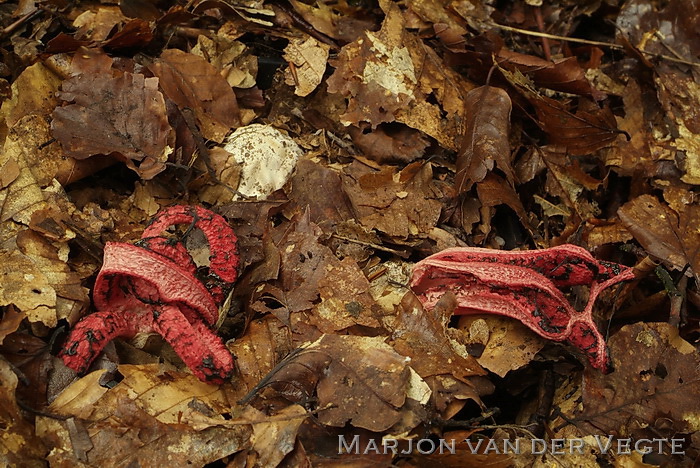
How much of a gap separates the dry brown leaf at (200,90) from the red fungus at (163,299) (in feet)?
2.33

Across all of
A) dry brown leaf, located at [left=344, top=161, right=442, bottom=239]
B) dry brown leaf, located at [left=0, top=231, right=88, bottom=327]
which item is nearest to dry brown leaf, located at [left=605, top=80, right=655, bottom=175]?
dry brown leaf, located at [left=344, top=161, right=442, bottom=239]

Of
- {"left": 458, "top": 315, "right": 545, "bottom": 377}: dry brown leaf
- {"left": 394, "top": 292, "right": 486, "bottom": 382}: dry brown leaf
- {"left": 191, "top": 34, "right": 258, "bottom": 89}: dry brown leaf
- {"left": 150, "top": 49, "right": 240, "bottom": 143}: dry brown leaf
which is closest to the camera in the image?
{"left": 394, "top": 292, "right": 486, "bottom": 382}: dry brown leaf

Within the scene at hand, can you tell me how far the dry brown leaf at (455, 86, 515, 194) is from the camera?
115 inches

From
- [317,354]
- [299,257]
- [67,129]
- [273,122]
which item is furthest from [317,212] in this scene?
[67,129]

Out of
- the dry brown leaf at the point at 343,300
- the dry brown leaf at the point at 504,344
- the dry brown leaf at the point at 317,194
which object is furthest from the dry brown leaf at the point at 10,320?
the dry brown leaf at the point at 504,344

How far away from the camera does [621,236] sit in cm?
290

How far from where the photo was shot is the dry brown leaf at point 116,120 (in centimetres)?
270

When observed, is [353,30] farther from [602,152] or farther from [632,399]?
[632,399]

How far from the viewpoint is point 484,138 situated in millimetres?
3010

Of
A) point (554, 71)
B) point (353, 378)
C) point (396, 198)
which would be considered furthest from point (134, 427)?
point (554, 71)

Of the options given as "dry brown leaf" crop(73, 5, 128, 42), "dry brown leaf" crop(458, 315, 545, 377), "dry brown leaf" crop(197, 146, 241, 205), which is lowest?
"dry brown leaf" crop(458, 315, 545, 377)

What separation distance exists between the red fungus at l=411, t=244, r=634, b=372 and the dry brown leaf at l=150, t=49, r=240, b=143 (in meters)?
1.22

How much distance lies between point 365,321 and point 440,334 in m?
0.28

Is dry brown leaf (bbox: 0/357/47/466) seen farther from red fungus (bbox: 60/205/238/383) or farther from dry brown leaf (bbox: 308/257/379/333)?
dry brown leaf (bbox: 308/257/379/333)
